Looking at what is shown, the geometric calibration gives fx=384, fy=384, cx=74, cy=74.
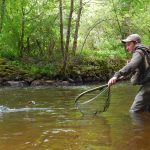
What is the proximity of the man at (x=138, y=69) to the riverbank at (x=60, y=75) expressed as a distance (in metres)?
12.1

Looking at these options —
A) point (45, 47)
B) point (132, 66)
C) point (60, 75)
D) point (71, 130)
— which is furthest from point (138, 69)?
point (45, 47)

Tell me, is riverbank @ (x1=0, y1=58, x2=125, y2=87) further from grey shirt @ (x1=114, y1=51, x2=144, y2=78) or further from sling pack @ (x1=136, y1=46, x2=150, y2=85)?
grey shirt @ (x1=114, y1=51, x2=144, y2=78)

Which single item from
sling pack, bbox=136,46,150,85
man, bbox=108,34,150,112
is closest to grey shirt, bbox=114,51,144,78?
man, bbox=108,34,150,112

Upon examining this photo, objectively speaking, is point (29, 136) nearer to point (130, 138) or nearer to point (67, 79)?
point (130, 138)

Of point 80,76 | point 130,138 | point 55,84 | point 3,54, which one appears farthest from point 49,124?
point 3,54

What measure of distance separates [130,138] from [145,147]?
0.60 metres

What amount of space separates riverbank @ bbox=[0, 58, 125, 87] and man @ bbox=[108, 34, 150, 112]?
12100 mm

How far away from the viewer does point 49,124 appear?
7406mm

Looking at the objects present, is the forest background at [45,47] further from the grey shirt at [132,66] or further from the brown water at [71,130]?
the grey shirt at [132,66]

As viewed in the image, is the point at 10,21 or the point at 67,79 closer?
the point at 67,79

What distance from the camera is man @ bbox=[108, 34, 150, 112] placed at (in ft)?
25.0

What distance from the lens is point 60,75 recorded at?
21.5 meters

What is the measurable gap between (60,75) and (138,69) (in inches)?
541

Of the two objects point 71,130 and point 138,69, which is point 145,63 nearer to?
point 138,69
